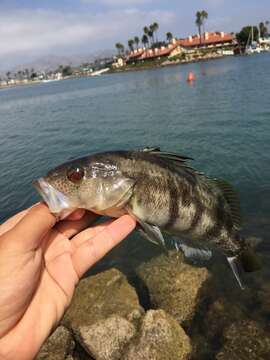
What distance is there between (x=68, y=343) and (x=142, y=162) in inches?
189

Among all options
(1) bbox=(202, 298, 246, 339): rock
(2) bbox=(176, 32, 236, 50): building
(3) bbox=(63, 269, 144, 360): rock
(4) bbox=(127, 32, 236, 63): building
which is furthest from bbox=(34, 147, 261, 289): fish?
(2) bbox=(176, 32, 236, 50): building

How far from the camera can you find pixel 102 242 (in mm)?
4945

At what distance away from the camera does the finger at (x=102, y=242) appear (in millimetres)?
4914

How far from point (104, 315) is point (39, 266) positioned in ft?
12.7

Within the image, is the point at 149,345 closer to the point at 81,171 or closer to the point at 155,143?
the point at 81,171

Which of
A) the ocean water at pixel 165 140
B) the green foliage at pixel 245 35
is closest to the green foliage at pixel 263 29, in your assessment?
the green foliage at pixel 245 35

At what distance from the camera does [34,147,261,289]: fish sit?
4.58 metres

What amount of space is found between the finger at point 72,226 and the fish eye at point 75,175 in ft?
2.61

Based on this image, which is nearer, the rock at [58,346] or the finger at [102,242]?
the finger at [102,242]

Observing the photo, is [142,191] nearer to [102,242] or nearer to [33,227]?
[102,242]

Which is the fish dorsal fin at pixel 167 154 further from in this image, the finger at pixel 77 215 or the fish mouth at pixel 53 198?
the fish mouth at pixel 53 198

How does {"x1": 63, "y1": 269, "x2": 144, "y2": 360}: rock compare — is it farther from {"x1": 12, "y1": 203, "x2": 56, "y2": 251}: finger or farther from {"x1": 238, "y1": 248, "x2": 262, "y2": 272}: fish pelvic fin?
{"x1": 12, "y1": 203, "x2": 56, "y2": 251}: finger

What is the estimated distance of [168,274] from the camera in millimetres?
8984

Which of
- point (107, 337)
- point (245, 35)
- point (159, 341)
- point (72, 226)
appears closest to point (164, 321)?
point (159, 341)
